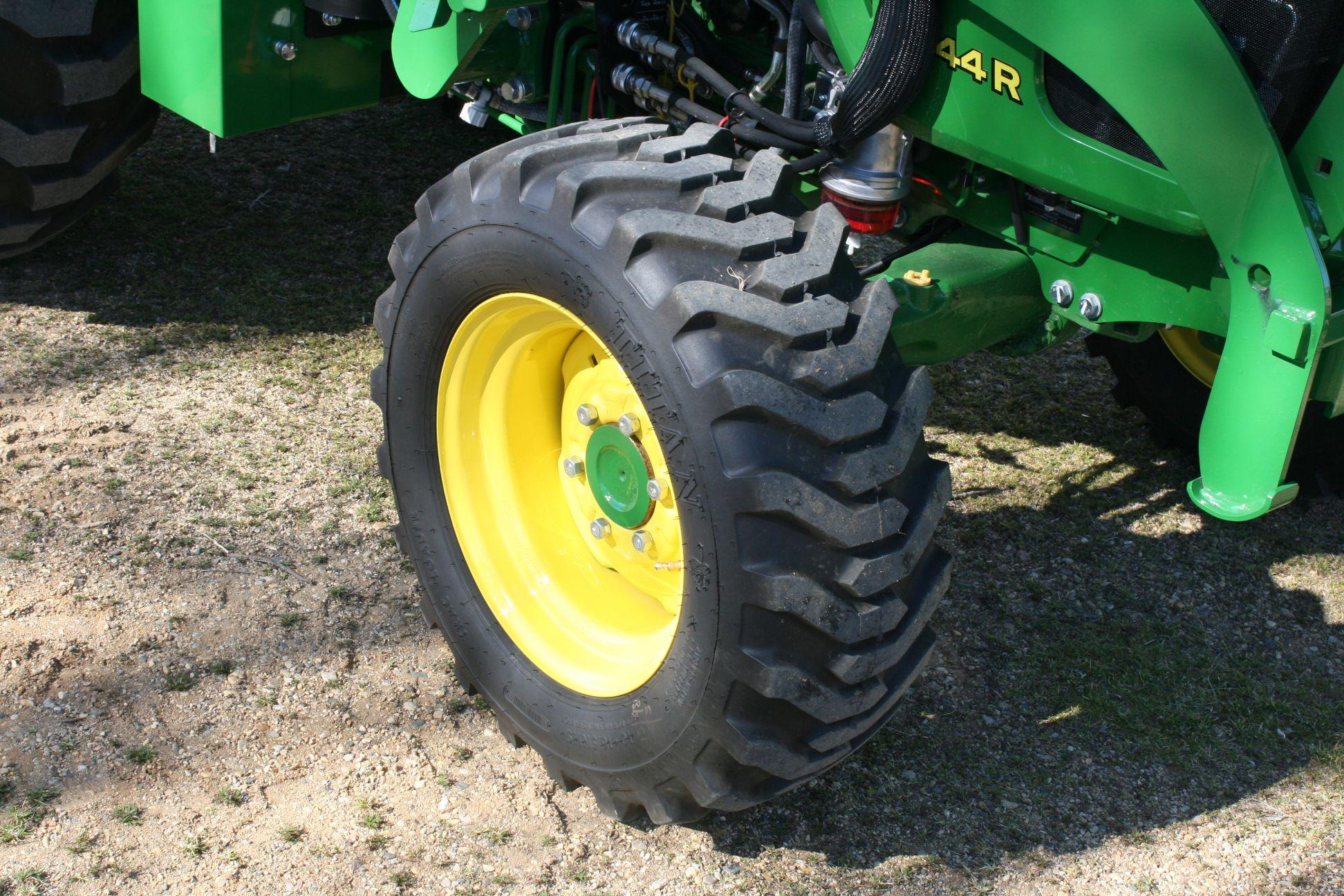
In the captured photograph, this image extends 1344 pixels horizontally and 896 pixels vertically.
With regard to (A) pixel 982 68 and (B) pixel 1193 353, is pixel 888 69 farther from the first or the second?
(B) pixel 1193 353

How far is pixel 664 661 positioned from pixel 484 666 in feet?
1.70

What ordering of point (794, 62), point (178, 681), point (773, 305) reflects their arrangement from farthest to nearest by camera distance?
point (178, 681), point (794, 62), point (773, 305)

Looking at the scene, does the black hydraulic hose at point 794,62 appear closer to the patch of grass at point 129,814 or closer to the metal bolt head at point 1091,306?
the metal bolt head at point 1091,306

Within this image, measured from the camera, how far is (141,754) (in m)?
2.51

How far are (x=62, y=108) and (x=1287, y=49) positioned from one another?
3.01m

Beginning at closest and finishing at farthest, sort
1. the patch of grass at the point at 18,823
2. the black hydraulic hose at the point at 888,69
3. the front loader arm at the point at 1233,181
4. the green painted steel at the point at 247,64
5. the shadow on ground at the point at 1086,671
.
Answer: the front loader arm at the point at 1233,181, the black hydraulic hose at the point at 888,69, the patch of grass at the point at 18,823, the shadow on ground at the point at 1086,671, the green painted steel at the point at 247,64

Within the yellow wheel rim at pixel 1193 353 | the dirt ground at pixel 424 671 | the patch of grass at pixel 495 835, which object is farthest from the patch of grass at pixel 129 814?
the yellow wheel rim at pixel 1193 353

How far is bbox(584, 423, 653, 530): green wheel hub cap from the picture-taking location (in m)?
2.40

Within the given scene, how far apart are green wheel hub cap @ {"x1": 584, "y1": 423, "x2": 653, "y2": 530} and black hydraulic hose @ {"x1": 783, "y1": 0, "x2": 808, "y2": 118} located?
70 cm

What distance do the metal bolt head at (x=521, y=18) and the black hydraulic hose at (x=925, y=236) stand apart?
0.91 meters

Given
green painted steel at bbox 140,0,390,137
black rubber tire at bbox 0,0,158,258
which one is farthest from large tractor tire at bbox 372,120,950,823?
black rubber tire at bbox 0,0,158,258

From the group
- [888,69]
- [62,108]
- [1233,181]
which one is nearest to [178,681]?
[62,108]

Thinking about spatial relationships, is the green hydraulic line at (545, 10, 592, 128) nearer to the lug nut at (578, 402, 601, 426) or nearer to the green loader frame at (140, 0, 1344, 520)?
the green loader frame at (140, 0, 1344, 520)

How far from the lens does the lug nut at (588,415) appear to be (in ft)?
8.20
